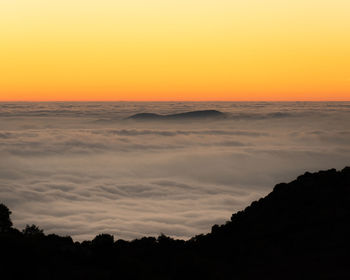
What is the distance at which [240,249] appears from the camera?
27.0 metres

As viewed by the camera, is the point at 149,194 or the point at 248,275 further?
the point at 149,194

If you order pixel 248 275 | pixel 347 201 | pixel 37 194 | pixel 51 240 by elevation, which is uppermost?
pixel 37 194

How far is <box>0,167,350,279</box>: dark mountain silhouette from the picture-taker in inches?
711

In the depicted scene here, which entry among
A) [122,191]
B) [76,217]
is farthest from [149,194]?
[76,217]

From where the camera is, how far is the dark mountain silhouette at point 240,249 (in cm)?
1806

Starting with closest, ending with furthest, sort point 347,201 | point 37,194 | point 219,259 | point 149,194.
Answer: point 219,259, point 347,201, point 37,194, point 149,194

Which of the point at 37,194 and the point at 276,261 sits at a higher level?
the point at 37,194

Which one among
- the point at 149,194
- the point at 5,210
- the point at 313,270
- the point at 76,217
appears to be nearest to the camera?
the point at 313,270

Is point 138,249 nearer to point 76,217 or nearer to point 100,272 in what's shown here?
point 100,272

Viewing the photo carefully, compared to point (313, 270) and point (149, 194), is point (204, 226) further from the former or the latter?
point (313, 270)

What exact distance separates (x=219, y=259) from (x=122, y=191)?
13510cm

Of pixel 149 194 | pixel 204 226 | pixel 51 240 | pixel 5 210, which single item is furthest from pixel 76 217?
pixel 51 240

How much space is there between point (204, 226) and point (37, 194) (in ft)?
197

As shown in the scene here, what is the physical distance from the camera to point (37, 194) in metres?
141
